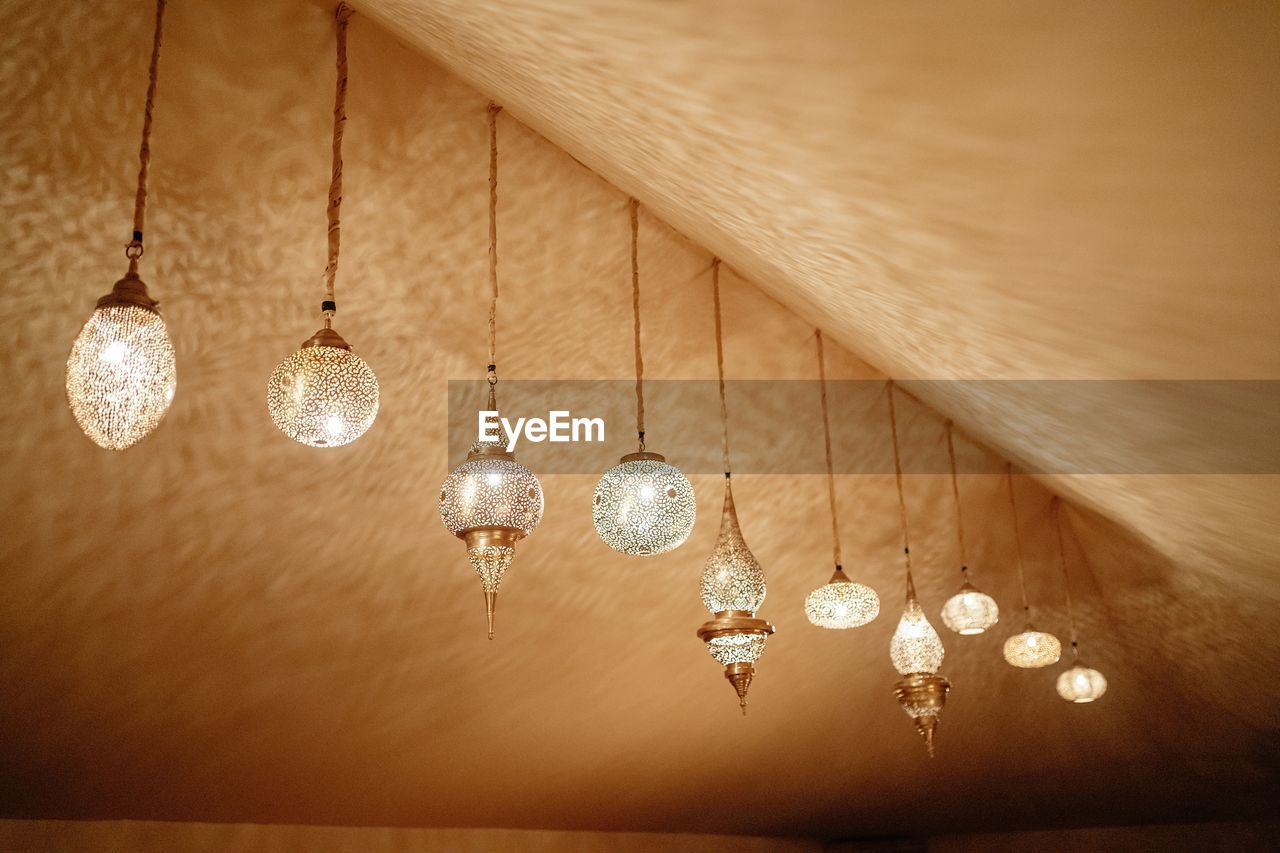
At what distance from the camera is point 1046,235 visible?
2.26 m

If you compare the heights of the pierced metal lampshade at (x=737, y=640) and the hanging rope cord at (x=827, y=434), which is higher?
the hanging rope cord at (x=827, y=434)

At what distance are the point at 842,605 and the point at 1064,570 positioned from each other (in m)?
2.49

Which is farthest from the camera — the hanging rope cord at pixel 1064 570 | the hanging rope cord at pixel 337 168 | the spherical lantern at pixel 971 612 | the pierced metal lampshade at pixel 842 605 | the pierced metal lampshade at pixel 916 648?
the hanging rope cord at pixel 1064 570

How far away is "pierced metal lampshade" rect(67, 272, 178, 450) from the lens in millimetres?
2072

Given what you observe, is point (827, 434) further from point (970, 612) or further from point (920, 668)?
point (920, 668)

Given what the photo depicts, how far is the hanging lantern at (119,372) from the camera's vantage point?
207cm

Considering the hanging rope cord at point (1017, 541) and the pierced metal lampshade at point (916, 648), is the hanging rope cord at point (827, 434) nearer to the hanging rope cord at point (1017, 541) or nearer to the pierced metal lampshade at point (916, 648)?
the pierced metal lampshade at point (916, 648)

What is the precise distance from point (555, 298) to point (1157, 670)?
443 cm

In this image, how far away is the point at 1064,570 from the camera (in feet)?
19.2

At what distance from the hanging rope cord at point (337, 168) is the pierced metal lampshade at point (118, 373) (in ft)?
1.63

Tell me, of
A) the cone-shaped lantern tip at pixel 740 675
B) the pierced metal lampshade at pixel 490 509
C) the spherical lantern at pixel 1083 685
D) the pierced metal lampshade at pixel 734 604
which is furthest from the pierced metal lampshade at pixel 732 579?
the spherical lantern at pixel 1083 685

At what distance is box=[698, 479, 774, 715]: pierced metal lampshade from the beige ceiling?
90 cm

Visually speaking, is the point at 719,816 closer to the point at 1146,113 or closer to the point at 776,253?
the point at 776,253

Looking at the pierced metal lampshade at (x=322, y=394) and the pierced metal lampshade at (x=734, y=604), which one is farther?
the pierced metal lampshade at (x=734, y=604)
